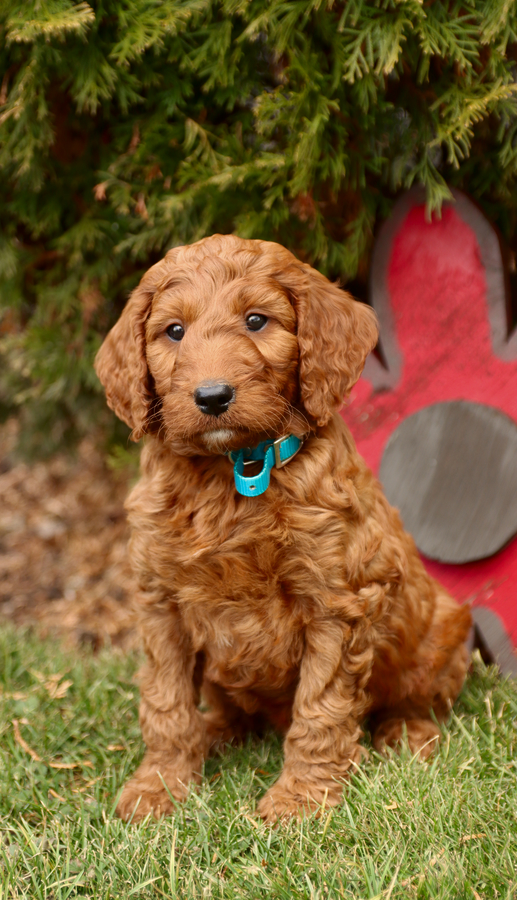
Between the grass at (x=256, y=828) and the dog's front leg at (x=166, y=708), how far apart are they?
0.13 m

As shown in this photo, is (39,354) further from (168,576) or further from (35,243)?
(168,576)

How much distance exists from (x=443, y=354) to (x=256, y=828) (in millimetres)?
2313

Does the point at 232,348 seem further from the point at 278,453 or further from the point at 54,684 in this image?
the point at 54,684

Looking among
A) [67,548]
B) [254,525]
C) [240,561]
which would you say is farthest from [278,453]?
[67,548]

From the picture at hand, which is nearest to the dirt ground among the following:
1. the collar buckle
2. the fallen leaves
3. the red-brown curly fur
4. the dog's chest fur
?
the fallen leaves

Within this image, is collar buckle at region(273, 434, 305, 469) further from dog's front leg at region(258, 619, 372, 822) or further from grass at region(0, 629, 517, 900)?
grass at region(0, 629, 517, 900)

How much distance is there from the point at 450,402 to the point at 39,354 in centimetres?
235

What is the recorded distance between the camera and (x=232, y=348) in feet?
8.12

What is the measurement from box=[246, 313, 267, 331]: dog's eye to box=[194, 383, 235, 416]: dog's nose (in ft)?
1.02

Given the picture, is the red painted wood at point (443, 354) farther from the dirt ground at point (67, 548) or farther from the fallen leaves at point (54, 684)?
the dirt ground at point (67, 548)

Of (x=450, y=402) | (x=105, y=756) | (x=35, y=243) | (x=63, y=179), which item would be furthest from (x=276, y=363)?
(x=35, y=243)

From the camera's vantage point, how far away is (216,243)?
269 cm

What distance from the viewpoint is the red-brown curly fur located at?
2574 mm

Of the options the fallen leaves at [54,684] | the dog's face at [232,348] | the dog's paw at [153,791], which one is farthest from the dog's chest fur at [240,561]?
the fallen leaves at [54,684]
